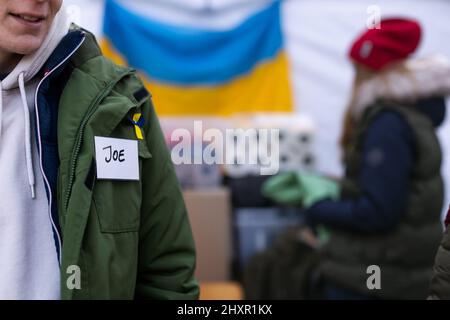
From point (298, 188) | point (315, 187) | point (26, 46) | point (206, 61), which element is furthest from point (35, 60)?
point (206, 61)

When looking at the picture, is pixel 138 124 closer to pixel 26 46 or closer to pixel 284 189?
pixel 26 46

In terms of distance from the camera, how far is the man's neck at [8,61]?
113 centimetres

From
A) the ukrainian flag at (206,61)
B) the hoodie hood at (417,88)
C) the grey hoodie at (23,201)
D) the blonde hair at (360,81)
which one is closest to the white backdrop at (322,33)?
the ukrainian flag at (206,61)

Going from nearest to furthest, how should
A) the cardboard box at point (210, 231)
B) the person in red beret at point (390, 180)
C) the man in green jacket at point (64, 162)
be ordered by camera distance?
1. the man in green jacket at point (64, 162)
2. the person in red beret at point (390, 180)
3. the cardboard box at point (210, 231)

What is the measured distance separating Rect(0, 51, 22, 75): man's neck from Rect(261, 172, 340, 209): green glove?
198cm

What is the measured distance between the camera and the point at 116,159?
1078 millimetres

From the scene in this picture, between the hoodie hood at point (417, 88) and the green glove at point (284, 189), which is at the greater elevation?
the hoodie hood at point (417, 88)

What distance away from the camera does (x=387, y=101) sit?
196 centimetres

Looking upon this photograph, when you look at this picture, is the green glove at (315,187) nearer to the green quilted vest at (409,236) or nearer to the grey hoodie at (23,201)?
the green quilted vest at (409,236)

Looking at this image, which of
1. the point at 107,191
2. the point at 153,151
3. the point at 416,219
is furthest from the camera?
the point at 416,219

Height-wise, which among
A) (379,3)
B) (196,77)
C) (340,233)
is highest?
(379,3)

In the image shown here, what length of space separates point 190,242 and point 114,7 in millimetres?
2882
